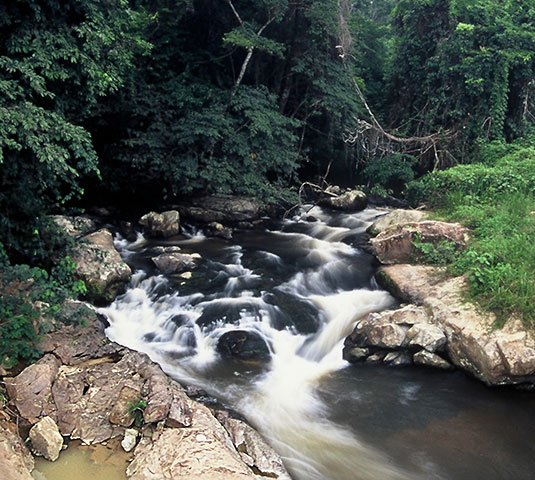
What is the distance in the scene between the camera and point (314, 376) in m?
6.39

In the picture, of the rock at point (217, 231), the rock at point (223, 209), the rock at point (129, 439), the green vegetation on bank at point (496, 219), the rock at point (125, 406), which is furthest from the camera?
the rock at point (223, 209)

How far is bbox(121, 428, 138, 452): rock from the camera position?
4051 millimetres

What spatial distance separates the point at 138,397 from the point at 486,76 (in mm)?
13187

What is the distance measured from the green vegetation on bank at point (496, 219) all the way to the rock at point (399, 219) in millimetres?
496

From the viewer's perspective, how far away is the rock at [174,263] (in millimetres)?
8906

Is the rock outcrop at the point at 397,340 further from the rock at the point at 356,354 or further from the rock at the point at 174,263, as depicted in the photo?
the rock at the point at 174,263

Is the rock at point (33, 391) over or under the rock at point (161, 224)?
over

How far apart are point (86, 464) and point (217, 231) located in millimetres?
8039

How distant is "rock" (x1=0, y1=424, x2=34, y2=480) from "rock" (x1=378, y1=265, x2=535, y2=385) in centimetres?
530

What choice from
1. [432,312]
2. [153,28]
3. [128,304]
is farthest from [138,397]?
[153,28]

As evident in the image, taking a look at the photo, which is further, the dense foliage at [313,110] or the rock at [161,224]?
the rock at [161,224]

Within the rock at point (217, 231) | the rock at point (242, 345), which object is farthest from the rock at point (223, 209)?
the rock at point (242, 345)

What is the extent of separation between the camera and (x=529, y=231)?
7.81m

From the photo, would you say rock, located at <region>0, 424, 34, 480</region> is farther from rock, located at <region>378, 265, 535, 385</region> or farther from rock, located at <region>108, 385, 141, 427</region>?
rock, located at <region>378, 265, 535, 385</region>
